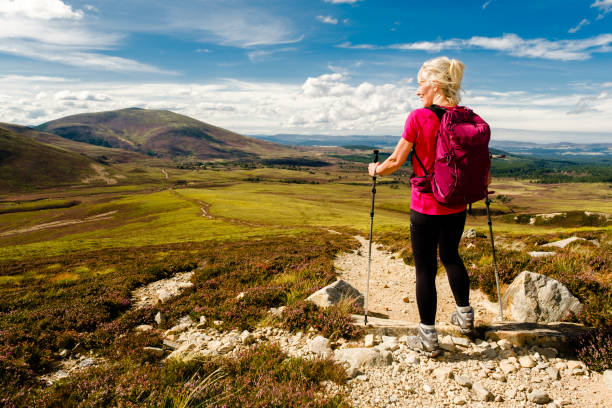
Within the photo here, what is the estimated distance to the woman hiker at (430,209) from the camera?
4824 millimetres

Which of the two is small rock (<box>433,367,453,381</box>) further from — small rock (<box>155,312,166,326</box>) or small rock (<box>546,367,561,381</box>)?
small rock (<box>155,312,166,326</box>)

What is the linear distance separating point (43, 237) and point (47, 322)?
91656 millimetres

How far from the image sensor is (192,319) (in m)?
7.95

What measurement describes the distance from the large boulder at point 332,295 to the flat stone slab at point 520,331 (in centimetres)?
102

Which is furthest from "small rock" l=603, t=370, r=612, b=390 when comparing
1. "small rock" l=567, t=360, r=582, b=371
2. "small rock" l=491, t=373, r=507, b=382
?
"small rock" l=491, t=373, r=507, b=382

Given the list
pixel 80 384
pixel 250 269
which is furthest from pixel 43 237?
pixel 80 384

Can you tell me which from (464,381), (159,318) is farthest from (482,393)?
(159,318)

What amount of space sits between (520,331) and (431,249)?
2596 mm

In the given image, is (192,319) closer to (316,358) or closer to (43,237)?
(316,358)

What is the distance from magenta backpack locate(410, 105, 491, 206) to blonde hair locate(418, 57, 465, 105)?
0.35 metres

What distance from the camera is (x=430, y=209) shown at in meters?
4.93

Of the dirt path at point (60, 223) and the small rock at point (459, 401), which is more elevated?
the small rock at point (459, 401)

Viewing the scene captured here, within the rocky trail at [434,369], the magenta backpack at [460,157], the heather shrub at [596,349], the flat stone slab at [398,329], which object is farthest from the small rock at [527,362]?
the magenta backpack at [460,157]

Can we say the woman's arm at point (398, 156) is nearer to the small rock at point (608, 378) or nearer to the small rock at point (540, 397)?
the small rock at point (540, 397)
